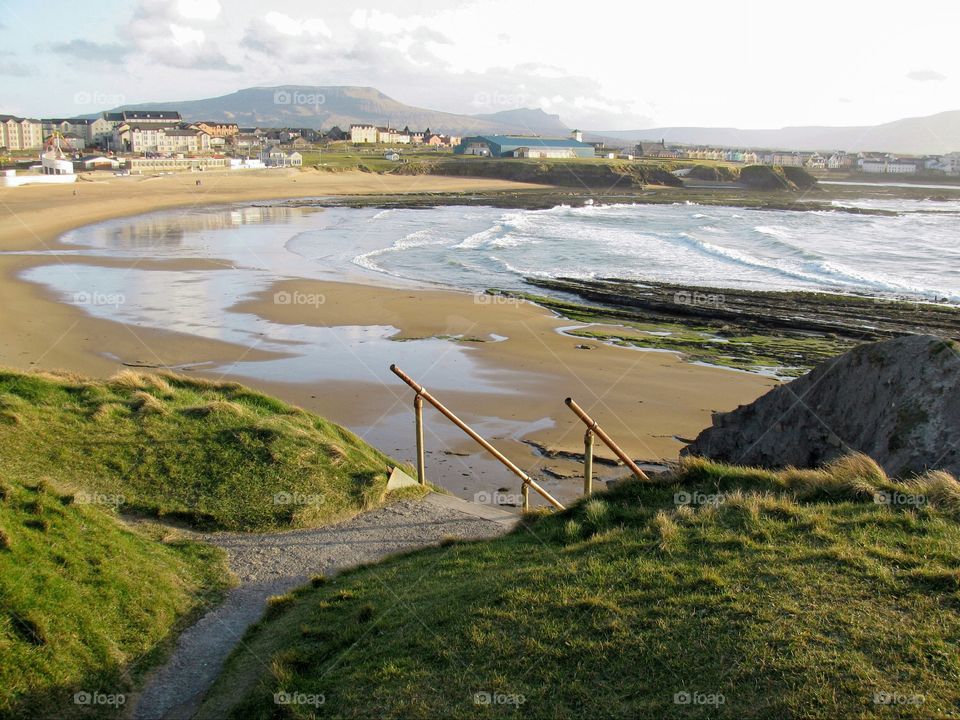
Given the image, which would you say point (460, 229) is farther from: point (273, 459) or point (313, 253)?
point (273, 459)

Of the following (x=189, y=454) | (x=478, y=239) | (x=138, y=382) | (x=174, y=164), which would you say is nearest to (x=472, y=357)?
(x=138, y=382)

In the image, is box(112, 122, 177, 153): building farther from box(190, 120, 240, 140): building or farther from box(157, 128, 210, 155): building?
box(190, 120, 240, 140): building

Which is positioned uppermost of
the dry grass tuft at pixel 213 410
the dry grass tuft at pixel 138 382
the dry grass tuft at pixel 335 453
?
the dry grass tuft at pixel 138 382

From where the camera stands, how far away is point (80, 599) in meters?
6.47

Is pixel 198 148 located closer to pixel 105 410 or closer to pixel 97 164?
pixel 97 164

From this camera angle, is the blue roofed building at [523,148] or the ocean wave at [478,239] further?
the blue roofed building at [523,148]

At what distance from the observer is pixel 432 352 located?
72.6 feet

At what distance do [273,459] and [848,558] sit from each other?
23.8ft

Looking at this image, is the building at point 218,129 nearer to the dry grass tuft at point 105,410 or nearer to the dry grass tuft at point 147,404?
the dry grass tuft at point 147,404

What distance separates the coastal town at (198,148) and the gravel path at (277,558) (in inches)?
3196

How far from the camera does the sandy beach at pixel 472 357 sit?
15882 mm

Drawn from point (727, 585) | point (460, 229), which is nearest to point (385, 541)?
point (727, 585)

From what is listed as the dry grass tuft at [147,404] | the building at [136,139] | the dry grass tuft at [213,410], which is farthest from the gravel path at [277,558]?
the building at [136,139]

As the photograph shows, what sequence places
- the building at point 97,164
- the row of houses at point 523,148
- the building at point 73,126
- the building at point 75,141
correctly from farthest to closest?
1. the row of houses at point 523,148
2. the building at point 73,126
3. the building at point 75,141
4. the building at point 97,164
